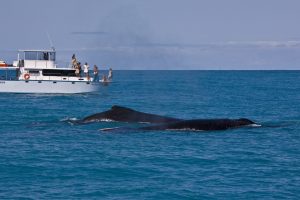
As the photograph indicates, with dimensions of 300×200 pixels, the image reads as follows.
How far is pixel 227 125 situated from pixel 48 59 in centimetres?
4950

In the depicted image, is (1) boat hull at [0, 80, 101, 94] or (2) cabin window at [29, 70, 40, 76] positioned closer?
(1) boat hull at [0, 80, 101, 94]

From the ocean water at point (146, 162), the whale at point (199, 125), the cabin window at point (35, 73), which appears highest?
the cabin window at point (35, 73)

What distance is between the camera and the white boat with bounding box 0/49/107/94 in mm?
84188

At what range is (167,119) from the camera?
43.4 metres

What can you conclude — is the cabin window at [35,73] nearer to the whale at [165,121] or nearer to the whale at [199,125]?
the whale at [165,121]

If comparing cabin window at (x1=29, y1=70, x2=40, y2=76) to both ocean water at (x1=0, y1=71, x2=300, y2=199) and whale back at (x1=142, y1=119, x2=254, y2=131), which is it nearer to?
ocean water at (x1=0, y1=71, x2=300, y2=199)

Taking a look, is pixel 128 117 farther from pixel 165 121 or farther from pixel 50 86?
pixel 50 86

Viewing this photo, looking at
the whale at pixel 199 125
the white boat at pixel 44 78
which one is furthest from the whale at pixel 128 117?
the white boat at pixel 44 78

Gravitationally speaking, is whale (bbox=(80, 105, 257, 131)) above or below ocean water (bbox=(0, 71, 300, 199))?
above

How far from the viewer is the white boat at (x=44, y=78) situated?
84.2 meters

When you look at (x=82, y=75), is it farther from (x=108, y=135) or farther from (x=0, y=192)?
(x=0, y=192)

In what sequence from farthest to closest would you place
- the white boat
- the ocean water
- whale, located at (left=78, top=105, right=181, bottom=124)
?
the white boat, whale, located at (left=78, top=105, right=181, bottom=124), the ocean water

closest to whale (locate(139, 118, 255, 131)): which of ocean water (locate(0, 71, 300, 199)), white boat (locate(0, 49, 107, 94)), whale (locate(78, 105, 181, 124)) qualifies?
ocean water (locate(0, 71, 300, 199))

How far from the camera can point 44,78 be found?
277 feet
